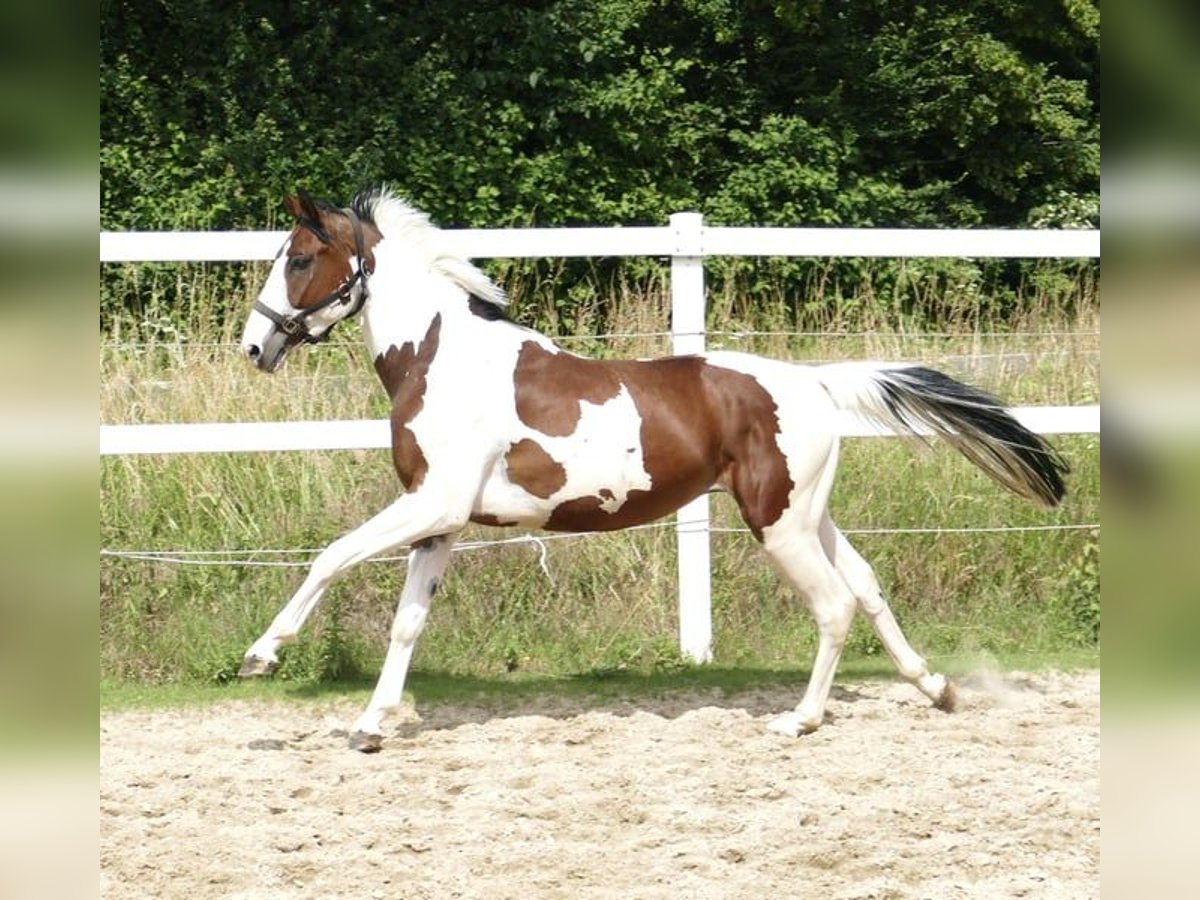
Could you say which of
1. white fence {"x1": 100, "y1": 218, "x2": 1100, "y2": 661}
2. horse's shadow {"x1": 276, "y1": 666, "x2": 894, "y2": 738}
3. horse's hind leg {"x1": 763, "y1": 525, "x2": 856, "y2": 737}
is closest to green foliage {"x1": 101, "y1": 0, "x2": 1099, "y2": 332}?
white fence {"x1": 100, "y1": 218, "x2": 1100, "y2": 661}

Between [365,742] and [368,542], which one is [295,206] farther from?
[365,742]

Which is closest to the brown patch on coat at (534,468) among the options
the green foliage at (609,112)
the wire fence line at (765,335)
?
the wire fence line at (765,335)

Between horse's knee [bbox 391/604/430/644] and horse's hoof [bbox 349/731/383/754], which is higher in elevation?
horse's knee [bbox 391/604/430/644]

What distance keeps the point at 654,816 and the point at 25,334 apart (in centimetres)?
352

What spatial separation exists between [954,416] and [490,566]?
224 cm

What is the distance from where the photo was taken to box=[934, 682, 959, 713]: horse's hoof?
217 inches

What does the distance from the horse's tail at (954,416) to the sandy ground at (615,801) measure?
0.93 m

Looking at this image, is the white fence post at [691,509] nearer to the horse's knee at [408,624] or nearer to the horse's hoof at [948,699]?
the horse's hoof at [948,699]

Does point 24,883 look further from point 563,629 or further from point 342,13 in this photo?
point 342,13

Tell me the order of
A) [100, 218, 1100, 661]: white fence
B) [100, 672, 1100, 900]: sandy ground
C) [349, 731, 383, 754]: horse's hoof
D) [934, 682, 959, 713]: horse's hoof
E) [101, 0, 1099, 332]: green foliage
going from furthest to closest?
[101, 0, 1099, 332]: green foliage < [100, 218, 1100, 661]: white fence < [934, 682, 959, 713]: horse's hoof < [349, 731, 383, 754]: horse's hoof < [100, 672, 1100, 900]: sandy ground

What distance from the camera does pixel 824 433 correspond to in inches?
207

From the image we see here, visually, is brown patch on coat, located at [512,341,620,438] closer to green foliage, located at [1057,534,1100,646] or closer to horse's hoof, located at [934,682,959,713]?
horse's hoof, located at [934,682,959,713]

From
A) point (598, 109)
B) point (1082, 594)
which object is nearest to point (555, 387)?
point (1082, 594)

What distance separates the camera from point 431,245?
546 cm
